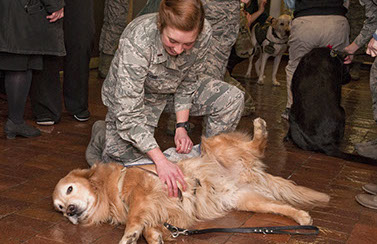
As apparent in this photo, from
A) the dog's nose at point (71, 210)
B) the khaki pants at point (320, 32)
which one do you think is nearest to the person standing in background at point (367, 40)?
the khaki pants at point (320, 32)

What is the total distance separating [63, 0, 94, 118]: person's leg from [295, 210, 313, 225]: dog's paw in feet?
8.55

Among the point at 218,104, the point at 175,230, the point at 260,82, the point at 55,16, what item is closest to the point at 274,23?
the point at 260,82

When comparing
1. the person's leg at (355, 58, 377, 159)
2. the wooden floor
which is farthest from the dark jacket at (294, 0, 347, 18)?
the wooden floor

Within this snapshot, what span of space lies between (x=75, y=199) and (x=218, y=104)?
120 centimetres

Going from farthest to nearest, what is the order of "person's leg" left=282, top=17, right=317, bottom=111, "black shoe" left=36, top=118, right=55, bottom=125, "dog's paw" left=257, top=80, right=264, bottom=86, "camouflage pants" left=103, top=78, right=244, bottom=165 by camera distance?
"dog's paw" left=257, top=80, right=264, bottom=86 < "person's leg" left=282, top=17, right=317, bottom=111 < "black shoe" left=36, top=118, right=55, bottom=125 < "camouflage pants" left=103, top=78, right=244, bottom=165

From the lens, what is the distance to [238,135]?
2977mm

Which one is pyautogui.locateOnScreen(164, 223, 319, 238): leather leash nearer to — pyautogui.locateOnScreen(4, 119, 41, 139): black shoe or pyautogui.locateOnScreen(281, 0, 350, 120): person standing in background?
pyautogui.locateOnScreen(4, 119, 41, 139): black shoe

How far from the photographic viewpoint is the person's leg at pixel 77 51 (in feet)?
13.9

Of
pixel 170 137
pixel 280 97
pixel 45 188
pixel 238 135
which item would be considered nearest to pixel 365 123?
pixel 280 97

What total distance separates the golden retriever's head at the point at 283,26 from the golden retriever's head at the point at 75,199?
5129 millimetres

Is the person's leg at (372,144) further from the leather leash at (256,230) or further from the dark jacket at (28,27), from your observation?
the dark jacket at (28,27)

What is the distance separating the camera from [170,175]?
2449 mm

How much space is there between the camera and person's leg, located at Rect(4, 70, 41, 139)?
375 centimetres

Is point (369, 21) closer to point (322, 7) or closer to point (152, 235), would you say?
point (322, 7)
